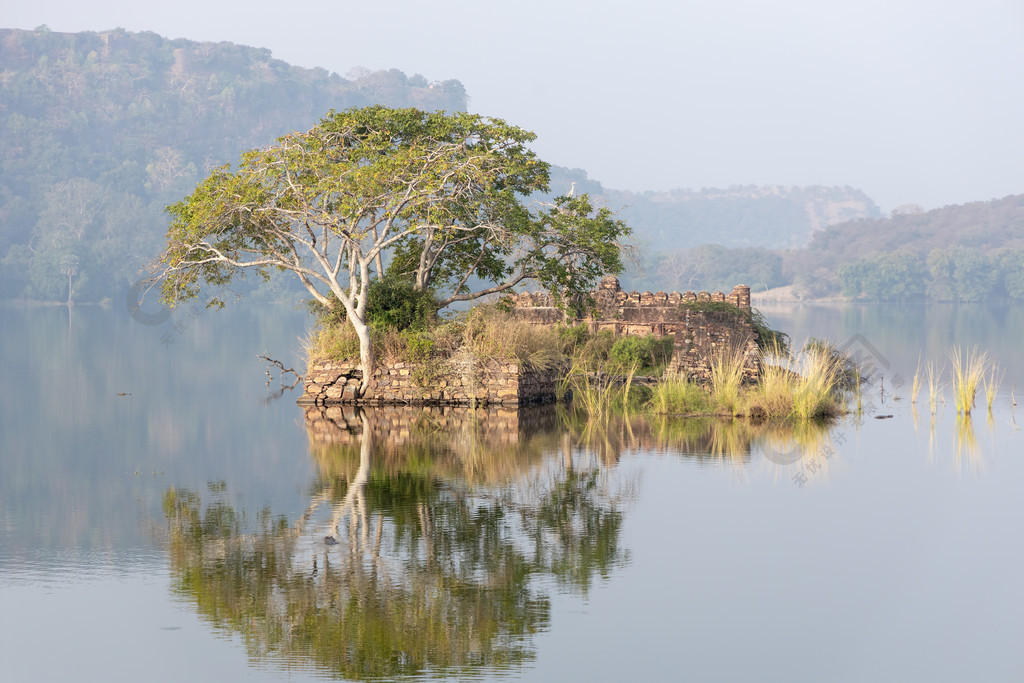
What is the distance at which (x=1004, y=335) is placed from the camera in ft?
171

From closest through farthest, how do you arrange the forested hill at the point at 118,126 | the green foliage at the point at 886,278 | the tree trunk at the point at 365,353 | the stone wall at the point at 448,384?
the tree trunk at the point at 365,353 < the stone wall at the point at 448,384 < the forested hill at the point at 118,126 < the green foliage at the point at 886,278

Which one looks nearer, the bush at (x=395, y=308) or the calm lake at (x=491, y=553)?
the calm lake at (x=491, y=553)

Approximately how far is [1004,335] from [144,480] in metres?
46.2

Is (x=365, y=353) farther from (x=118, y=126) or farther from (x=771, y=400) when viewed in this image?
(x=118, y=126)

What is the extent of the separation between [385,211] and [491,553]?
38.6 feet

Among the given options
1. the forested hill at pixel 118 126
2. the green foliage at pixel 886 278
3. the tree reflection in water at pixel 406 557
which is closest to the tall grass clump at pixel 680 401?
the tree reflection in water at pixel 406 557

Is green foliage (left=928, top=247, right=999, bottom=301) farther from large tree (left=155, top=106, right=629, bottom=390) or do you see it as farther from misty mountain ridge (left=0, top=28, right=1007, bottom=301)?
large tree (left=155, top=106, right=629, bottom=390)

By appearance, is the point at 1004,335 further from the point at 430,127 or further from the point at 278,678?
the point at 278,678

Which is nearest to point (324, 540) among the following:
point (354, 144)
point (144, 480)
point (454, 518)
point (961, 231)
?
point (454, 518)

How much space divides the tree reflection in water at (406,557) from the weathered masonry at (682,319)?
10.9m

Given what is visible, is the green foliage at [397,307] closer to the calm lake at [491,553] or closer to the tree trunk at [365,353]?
the tree trunk at [365,353]

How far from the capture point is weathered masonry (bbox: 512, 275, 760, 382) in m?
26.2

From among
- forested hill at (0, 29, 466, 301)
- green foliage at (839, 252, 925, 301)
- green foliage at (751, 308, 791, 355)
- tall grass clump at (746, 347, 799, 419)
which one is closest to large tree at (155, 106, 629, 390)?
tall grass clump at (746, 347, 799, 419)

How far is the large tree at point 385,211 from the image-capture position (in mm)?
20688
